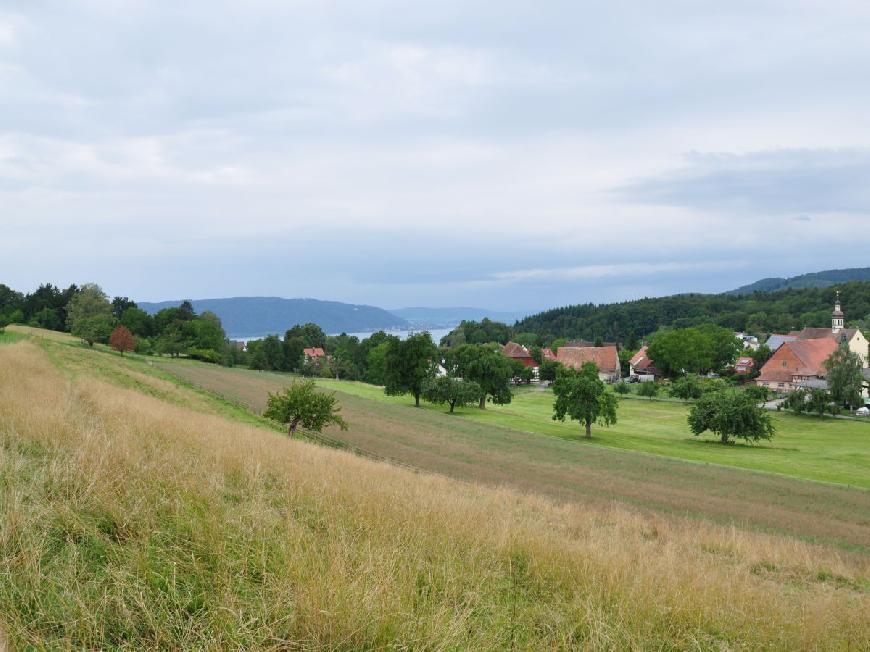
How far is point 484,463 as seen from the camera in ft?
107

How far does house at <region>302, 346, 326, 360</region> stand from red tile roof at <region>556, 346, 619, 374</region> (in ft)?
182

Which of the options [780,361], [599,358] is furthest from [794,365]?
[599,358]

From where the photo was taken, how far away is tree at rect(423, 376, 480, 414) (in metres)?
69.6

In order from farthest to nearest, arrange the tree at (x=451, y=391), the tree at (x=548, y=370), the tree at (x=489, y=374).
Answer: the tree at (x=548, y=370) < the tree at (x=489, y=374) < the tree at (x=451, y=391)

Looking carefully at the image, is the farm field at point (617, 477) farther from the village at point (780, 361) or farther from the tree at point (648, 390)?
the village at point (780, 361)

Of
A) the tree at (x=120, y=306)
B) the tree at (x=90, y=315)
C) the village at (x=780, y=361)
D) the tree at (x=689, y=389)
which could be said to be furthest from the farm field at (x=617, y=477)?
the tree at (x=120, y=306)

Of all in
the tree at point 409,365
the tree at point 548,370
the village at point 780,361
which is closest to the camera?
the tree at point 409,365

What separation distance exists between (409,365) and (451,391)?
7.11 m

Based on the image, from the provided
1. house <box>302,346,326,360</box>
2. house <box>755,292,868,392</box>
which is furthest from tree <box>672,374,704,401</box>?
house <box>302,346,326,360</box>

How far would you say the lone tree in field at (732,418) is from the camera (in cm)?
5291

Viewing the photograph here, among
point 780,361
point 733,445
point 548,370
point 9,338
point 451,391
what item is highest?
point 9,338

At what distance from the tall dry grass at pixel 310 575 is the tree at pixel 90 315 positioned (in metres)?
78.9

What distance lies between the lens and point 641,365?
14412 cm

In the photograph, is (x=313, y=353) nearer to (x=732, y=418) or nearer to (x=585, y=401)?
(x=585, y=401)
